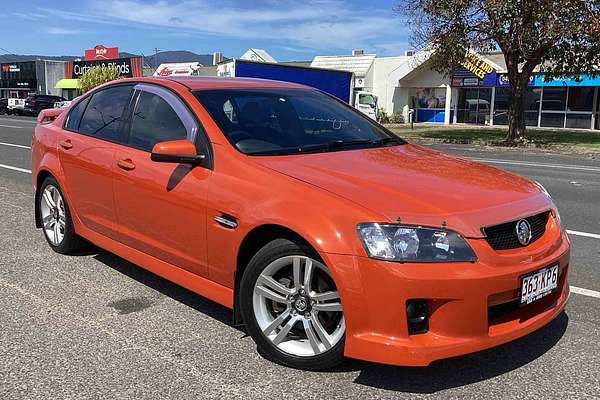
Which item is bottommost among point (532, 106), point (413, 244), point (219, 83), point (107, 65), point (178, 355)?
point (178, 355)

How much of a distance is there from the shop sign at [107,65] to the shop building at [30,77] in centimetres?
493

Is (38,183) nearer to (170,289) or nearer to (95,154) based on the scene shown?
(95,154)

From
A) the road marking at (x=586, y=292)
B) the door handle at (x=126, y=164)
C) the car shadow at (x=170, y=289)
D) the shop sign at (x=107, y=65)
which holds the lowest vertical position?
the car shadow at (x=170, y=289)

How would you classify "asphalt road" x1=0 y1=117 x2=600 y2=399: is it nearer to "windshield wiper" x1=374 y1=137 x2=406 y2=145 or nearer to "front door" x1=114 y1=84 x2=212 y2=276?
"front door" x1=114 y1=84 x2=212 y2=276

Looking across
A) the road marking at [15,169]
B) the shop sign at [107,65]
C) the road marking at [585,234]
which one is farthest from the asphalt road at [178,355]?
the shop sign at [107,65]

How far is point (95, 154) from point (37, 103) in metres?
44.9

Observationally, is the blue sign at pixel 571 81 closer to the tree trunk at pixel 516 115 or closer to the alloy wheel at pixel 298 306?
the tree trunk at pixel 516 115

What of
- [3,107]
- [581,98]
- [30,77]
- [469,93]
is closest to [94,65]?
[30,77]

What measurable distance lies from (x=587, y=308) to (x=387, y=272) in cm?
222

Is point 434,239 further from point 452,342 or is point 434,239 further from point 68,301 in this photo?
point 68,301

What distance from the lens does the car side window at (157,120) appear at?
164 inches

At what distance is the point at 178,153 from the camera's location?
3.78 m

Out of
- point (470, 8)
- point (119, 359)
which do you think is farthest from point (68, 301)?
point (470, 8)

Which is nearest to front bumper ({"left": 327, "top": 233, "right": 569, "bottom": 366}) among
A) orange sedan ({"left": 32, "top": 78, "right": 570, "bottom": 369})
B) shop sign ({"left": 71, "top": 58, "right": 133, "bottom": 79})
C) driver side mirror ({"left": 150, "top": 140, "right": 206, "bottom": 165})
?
orange sedan ({"left": 32, "top": 78, "right": 570, "bottom": 369})
